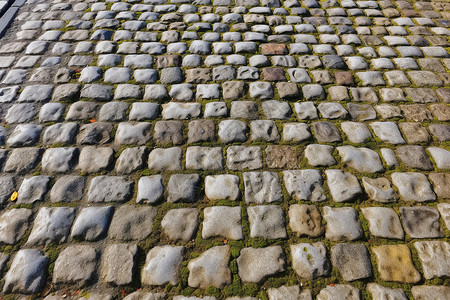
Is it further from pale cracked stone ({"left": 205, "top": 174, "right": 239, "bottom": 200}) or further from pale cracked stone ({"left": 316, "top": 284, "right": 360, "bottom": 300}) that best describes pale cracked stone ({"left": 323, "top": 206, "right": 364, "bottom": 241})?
pale cracked stone ({"left": 205, "top": 174, "right": 239, "bottom": 200})

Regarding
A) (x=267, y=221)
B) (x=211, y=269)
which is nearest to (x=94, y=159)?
(x=211, y=269)

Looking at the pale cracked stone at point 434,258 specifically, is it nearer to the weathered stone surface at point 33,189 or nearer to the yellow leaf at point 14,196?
the weathered stone surface at point 33,189

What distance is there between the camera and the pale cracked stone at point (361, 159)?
8.55 feet

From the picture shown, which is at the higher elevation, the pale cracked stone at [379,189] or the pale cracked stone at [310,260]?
the pale cracked stone at [379,189]

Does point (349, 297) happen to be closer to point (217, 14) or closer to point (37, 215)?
point (37, 215)

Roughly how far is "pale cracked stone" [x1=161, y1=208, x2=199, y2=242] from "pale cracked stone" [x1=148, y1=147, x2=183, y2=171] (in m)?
0.41

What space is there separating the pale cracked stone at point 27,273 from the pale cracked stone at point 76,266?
0.27ft

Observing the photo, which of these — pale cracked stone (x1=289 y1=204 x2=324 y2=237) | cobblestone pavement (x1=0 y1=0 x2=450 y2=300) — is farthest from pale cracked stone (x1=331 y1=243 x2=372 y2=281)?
pale cracked stone (x1=289 y1=204 x2=324 y2=237)

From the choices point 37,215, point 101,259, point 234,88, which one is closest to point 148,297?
point 101,259

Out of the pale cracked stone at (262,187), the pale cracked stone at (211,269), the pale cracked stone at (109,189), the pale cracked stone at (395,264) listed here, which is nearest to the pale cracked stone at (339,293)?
the pale cracked stone at (395,264)

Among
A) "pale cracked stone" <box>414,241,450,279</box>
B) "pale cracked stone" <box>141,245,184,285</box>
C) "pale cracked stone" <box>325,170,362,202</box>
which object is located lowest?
"pale cracked stone" <box>414,241,450,279</box>

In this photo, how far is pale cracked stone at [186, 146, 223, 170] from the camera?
2600 mm

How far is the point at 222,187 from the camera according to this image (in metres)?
2.45

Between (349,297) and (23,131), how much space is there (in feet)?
9.24
